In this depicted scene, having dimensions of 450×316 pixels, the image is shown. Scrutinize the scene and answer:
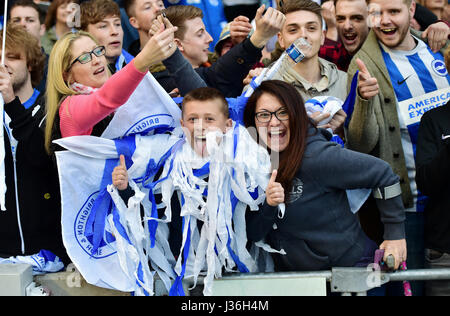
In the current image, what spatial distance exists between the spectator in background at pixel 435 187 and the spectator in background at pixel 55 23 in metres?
2.87

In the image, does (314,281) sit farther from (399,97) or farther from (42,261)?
(399,97)

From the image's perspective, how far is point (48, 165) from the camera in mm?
3809

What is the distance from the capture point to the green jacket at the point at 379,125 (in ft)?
13.6

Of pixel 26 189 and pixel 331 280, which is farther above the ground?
pixel 26 189

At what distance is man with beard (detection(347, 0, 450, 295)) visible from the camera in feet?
13.9

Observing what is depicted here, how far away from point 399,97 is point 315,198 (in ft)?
3.74

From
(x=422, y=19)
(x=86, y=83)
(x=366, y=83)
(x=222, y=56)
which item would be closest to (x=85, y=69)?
(x=86, y=83)

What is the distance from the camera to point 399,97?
4.42 meters

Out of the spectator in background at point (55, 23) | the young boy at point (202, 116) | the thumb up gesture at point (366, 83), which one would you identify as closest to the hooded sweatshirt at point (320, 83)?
the thumb up gesture at point (366, 83)

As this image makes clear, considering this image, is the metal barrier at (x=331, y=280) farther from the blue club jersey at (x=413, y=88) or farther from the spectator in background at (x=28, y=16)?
the spectator in background at (x=28, y=16)

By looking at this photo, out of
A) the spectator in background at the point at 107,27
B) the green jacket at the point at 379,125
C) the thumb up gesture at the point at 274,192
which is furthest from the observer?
the spectator in background at the point at 107,27
